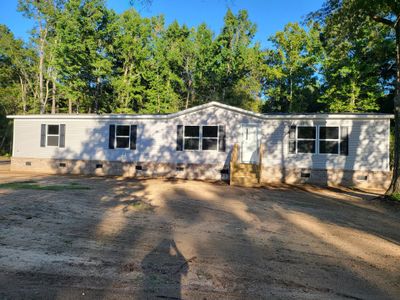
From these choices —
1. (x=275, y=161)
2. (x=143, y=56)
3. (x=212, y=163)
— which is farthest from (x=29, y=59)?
(x=275, y=161)

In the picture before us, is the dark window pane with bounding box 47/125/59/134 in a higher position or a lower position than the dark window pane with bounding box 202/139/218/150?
higher

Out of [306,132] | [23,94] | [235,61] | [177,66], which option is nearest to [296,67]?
[235,61]

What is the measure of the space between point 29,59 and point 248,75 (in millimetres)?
23134

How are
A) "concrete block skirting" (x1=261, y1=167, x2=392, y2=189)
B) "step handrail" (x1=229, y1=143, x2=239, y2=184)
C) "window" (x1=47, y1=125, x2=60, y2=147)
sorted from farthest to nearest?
"window" (x1=47, y1=125, x2=60, y2=147), "concrete block skirting" (x1=261, y1=167, x2=392, y2=189), "step handrail" (x1=229, y1=143, x2=239, y2=184)


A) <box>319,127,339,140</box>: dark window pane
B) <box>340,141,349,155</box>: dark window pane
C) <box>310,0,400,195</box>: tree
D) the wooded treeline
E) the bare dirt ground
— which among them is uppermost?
the wooded treeline

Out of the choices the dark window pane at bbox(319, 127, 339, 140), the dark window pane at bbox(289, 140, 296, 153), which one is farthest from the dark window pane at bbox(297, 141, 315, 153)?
the dark window pane at bbox(319, 127, 339, 140)

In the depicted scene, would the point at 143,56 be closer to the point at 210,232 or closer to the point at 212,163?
the point at 212,163

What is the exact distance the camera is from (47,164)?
15.4m

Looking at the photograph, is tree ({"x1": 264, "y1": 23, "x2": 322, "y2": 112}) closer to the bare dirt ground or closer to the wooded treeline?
the wooded treeline

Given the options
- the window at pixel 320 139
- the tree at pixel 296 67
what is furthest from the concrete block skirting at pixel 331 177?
the tree at pixel 296 67

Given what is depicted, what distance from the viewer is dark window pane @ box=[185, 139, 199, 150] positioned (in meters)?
13.8

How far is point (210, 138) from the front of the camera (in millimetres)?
13750

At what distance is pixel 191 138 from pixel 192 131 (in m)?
0.33

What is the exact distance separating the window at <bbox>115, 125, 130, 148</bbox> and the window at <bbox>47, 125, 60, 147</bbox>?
324cm
